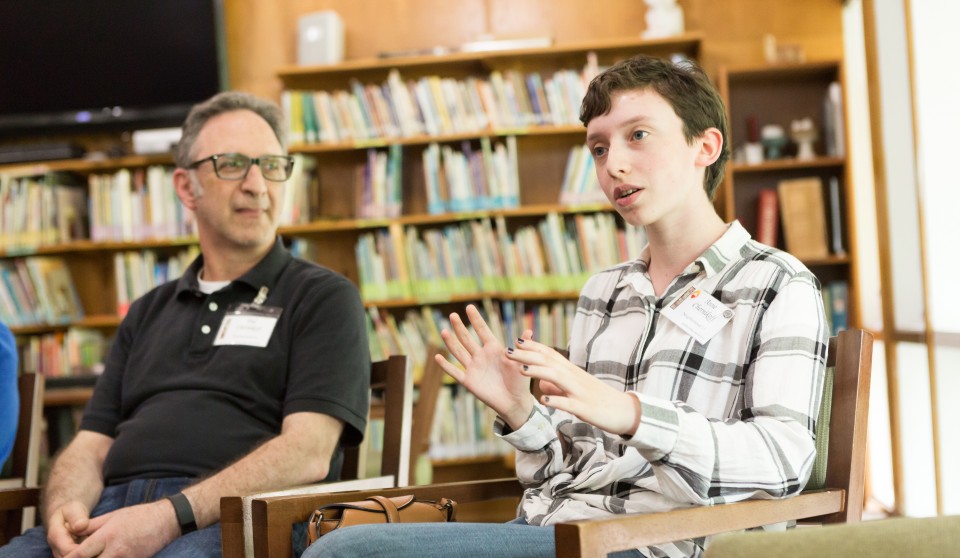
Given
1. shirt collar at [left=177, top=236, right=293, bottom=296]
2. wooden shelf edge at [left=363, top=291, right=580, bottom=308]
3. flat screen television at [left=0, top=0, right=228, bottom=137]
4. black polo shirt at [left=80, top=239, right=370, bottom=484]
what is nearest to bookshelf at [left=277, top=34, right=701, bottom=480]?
wooden shelf edge at [left=363, top=291, right=580, bottom=308]

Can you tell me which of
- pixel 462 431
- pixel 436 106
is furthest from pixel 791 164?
pixel 462 431

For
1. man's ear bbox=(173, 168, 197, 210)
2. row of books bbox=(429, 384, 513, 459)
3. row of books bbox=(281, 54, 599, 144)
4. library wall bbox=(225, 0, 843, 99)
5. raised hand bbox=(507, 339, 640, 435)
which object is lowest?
row of books bbox=(429, 384, 513, 459)

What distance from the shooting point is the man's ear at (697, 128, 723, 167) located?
157cm

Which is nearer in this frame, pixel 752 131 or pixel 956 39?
pixel 956 39

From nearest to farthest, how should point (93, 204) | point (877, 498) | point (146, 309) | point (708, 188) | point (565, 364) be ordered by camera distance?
point (565, 364)
point (708, 188)
point (146, 309)
point (877, 498)
point (93, 204)

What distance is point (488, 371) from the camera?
1.49 m

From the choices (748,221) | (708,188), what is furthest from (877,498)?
(708,188)

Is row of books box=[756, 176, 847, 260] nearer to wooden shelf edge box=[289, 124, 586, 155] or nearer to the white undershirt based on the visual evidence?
wooden shelf edge box=[289, 124, 586, 155]

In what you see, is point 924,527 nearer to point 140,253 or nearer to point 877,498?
point 877,498

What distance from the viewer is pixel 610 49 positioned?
4.62 m

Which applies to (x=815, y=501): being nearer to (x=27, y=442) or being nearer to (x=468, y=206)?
(x=27, y=442)

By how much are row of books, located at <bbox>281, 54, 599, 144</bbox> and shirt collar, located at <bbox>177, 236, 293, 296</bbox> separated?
7.99 feet

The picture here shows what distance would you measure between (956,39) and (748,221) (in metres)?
1.86

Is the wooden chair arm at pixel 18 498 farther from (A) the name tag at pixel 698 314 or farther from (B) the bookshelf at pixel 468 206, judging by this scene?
(B) the bookshelf at pixel 468 206
